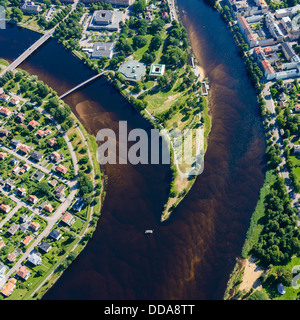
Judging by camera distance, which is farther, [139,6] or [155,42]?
[139,6]

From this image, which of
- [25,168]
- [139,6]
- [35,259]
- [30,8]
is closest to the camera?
[35,259]

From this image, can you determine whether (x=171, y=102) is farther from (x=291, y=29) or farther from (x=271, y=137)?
Result: (x=291, y=29)

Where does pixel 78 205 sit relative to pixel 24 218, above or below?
above

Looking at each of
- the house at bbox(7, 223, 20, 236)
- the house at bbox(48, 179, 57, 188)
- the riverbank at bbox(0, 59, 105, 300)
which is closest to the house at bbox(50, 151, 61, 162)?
the riverbank at bbox(0, 59, 105, 300)

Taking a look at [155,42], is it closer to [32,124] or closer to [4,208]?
[32,124]

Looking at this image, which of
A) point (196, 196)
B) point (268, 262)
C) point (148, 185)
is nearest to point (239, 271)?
point (268, 262)

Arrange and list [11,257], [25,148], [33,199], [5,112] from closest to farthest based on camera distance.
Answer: [11,257] < [33,199] < [25,148] < [5,112]

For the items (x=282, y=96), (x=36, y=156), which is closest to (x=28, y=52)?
(x=36, y=156)

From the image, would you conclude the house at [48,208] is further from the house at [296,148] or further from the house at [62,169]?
the house at [296,148]
